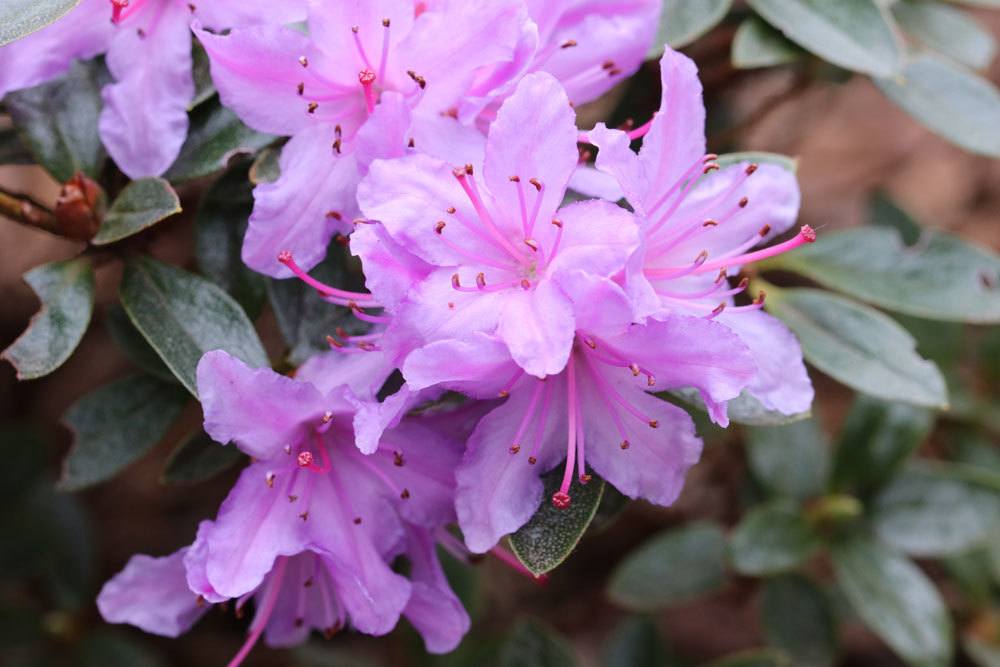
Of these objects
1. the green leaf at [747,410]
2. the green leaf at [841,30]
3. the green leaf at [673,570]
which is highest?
the green leaf at [841,30]

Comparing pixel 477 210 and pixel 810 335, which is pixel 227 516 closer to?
pixel 477 210

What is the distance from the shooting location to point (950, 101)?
155cm

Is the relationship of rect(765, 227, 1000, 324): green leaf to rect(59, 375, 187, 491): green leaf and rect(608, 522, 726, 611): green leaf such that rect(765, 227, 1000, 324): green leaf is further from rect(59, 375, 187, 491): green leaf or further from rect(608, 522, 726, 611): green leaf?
rect(59, 375, 187, 491): green leaf

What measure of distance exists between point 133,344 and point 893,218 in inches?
50.0

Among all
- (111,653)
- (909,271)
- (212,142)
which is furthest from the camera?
(111,653)

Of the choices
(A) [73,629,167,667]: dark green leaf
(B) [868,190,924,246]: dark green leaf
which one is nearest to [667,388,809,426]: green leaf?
(B) [868,190,924,246]: dark green leaf

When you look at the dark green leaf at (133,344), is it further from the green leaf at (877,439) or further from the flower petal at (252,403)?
the green leaf at (877,439)

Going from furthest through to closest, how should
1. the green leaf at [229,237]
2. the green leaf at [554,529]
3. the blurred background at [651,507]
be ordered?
1. the blurred background at [651,507]
2. the green leaf at [229,237]
3. the green leaf at [554,529]

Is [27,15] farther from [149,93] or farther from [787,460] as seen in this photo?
[787,460]

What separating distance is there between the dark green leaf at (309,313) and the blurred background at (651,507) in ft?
0.56

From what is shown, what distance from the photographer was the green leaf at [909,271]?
4.68 feet

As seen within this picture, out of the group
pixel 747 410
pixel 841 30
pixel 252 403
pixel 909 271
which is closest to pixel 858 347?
pixel 909 271

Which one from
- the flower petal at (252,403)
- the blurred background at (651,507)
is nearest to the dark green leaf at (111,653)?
the blurred background at (651,507)

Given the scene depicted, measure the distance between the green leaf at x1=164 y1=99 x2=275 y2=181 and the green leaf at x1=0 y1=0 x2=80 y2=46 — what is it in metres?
A: 0.20
